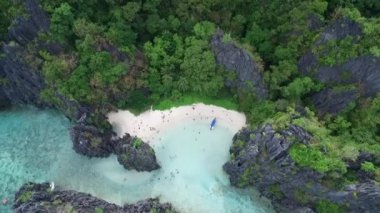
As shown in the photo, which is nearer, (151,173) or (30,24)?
(151,173)

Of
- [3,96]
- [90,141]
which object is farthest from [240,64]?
[3,96]

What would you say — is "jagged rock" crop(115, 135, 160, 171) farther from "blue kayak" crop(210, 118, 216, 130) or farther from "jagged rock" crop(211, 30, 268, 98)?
"jagged rock" crop(211, 30, 268, 98)

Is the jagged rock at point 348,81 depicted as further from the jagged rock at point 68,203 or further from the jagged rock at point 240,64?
the jagged rock at point 68,203

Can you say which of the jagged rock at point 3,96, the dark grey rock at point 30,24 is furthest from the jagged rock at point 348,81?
the jagged rock at point 3,96

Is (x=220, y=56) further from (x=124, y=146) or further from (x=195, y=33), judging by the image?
(x=124, y=146)

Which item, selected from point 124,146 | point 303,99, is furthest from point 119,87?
point 303,99

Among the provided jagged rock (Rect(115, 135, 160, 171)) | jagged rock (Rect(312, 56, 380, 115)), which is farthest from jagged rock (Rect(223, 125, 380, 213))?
jagged rock (Rect(115, 135, 160, 171))

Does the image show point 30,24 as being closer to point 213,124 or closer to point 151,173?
point 151,173

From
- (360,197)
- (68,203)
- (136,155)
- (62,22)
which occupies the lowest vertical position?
(360,197)
